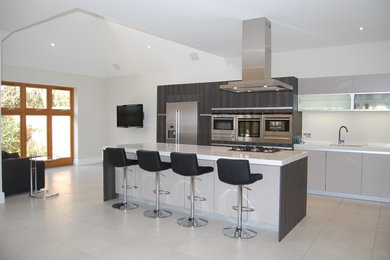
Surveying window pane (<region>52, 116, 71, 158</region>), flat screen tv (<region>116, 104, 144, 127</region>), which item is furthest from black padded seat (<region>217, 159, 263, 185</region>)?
window pane (<region>52, 116, 71, 158</region>)

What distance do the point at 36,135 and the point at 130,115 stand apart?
2.63m

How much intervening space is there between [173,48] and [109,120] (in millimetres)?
3661

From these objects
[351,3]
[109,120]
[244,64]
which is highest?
[351,3]

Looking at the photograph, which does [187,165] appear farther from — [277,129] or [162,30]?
[277,129]

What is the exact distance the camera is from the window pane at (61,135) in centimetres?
909

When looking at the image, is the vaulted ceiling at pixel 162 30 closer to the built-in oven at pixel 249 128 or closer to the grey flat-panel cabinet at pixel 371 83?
the grey flat-panel cabinet at pixel 371 83

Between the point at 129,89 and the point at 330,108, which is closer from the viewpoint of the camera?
the point at 330,108

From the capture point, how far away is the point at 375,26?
16.0 feet

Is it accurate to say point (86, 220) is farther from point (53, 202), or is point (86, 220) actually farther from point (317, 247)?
point (317, 247)

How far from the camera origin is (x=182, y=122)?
766 centimetres

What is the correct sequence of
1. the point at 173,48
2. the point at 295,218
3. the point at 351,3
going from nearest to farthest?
the point at 351,3 → the point at 295,218 → the point at 173,48

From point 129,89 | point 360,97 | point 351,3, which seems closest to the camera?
point 351,3

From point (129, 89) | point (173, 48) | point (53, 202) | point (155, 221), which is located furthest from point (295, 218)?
point (129, 89)

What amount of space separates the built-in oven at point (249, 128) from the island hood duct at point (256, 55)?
6.16 feet
